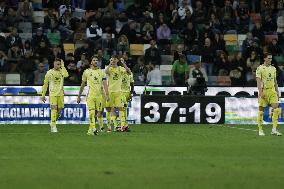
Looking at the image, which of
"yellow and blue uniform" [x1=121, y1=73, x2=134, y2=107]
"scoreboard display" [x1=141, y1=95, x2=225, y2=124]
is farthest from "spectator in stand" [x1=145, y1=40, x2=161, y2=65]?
"yellow and blue uniform" [x1=121, y1=73, x2=134, y2=107]

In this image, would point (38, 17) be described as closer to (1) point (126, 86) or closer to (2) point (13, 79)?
(2) point (13, 79)

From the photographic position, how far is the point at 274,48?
33531 millimetres

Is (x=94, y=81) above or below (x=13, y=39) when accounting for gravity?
below

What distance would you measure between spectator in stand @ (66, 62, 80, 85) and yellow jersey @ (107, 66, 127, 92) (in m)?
6.15

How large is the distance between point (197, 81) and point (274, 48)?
5.14m

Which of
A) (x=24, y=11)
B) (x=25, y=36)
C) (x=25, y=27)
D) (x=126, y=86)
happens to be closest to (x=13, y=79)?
(x=25, y=36)

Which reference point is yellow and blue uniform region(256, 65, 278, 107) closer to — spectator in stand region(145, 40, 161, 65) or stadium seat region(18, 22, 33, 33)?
spectator in stand region(145, 40, 161, 65)

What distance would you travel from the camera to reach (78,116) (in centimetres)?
2886

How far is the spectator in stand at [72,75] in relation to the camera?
1182 inches

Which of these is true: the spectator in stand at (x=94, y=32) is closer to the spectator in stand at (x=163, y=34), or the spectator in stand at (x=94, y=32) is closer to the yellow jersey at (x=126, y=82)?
the spectator in stand at (x=163, y=34)

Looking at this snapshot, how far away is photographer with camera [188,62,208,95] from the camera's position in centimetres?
2969

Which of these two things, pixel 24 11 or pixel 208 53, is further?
pixel 24 11

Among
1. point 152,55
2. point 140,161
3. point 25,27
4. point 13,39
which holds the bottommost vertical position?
point 140,161

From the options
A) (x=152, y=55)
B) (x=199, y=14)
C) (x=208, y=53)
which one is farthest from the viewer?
(x=199, y=14)
